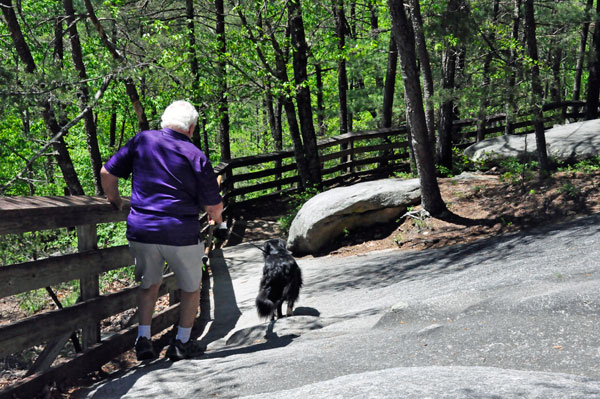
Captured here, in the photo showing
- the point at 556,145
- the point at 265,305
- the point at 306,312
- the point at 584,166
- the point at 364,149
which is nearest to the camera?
the point at 265,305

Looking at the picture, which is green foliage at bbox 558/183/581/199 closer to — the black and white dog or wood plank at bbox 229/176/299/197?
the black and white dog

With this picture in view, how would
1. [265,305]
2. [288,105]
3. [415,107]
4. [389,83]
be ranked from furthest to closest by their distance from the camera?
[389,83] → [288,105] → [415,107] → [265,305]

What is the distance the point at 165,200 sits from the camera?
13.4 ft

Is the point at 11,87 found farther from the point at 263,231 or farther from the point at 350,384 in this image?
the point at 350,384

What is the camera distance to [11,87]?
27.5 ft

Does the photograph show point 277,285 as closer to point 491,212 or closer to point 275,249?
point 275,249

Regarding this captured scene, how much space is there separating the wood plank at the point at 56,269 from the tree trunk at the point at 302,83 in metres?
9.56

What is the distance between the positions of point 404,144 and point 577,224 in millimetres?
9442

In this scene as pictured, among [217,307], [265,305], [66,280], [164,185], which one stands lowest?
[217,307]

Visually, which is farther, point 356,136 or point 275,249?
point 356,136

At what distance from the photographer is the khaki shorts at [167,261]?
4.16 m

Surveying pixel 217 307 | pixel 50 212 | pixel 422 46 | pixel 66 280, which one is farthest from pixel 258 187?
pixel 50 212

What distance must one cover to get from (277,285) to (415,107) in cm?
485

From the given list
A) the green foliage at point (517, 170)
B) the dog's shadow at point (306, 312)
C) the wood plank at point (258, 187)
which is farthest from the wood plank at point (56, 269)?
the wood plank at point (258, 187)
